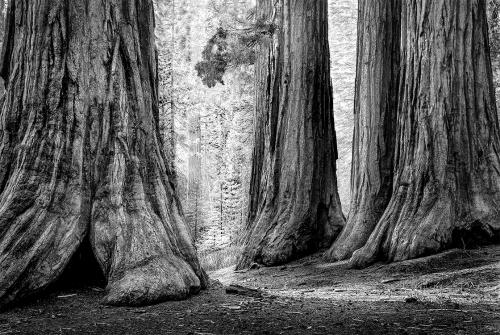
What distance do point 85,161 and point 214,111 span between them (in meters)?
26.2

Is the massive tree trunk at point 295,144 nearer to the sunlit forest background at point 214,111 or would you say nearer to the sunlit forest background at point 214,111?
the sunlit forest background at point 214,111

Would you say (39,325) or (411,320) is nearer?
(39,325)

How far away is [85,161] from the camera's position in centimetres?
453

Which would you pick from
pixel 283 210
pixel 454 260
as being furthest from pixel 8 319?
pixel 283 210

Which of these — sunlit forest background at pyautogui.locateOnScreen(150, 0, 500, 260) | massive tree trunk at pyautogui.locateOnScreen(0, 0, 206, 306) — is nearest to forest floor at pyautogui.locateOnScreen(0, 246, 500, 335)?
massive tree trunk at pyautogui.locateOnScreen(0, 0, 206, 306)

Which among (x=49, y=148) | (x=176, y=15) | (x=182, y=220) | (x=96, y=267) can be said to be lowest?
(x=96, y=267)

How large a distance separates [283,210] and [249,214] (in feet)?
3.50

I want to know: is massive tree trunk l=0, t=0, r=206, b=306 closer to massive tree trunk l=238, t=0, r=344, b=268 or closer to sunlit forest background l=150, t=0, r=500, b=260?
massive tree trunk l=238, t=0, r=344, b=268

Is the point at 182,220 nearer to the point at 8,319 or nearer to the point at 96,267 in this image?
the point at 96,267

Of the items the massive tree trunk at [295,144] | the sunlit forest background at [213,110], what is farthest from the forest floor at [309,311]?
the sunlit forest background at [213,110]

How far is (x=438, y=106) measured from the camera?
6809 millimetres

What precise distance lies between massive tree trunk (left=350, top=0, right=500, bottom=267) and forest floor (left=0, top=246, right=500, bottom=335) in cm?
59

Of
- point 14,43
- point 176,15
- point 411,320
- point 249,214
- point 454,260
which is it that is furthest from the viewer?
point 176,15

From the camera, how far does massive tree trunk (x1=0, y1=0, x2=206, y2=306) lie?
4152 mm
